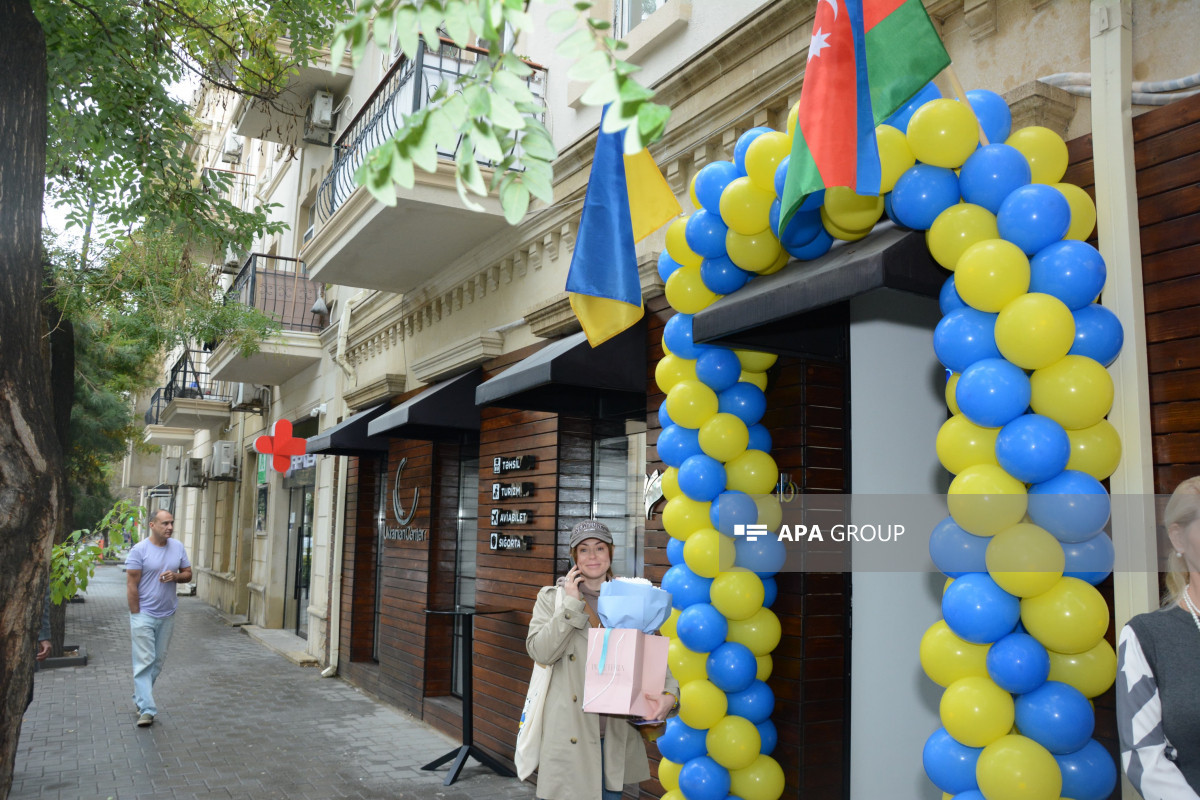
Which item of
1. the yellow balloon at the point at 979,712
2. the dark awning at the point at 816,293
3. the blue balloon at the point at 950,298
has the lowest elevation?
the yellow balloon at the point at 979,712

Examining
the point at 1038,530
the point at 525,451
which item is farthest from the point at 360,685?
the point at 1038,530

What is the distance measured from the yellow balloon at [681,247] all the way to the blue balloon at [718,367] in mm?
Answer: 434

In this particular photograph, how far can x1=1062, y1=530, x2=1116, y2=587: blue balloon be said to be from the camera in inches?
113

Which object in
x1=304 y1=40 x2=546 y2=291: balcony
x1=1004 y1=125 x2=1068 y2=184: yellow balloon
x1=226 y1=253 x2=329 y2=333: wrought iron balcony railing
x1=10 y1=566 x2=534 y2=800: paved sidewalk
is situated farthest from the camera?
x1=226 y1=253 x2=329 y2=333: wrought iron balcony railing

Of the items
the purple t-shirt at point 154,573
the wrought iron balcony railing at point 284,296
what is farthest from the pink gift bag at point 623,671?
the wrought iron balcony railing at point 284,296

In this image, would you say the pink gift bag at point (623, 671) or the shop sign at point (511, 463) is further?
the shop sign at point (511, 463)

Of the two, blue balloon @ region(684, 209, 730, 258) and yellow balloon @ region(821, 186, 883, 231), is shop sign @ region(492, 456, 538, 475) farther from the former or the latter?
yellow balloon @ region(821, 186, 883, 231)

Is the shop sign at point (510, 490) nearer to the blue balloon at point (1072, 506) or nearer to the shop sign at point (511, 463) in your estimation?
the shop sign at point (511, 463)

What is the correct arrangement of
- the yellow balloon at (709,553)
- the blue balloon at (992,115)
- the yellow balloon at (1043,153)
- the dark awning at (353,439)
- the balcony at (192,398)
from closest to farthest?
the yellow balloon at (1043,153) → the blue balloon at (992,115) → the yellow balloon at (709,553) → the dark awning at (353,439) → the balcony at (192,398)

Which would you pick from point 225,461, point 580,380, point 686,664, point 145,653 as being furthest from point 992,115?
point 225,461

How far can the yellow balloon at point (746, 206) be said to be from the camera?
394 centimetres

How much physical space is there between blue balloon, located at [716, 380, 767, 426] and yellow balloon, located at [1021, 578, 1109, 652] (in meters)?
1.81

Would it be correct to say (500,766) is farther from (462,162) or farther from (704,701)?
(462,162)

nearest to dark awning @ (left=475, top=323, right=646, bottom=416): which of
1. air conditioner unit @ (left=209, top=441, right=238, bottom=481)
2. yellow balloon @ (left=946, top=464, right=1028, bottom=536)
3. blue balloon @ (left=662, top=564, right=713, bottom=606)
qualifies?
blue balloon @ (left=662, top=564, right=713, bottom=606)
